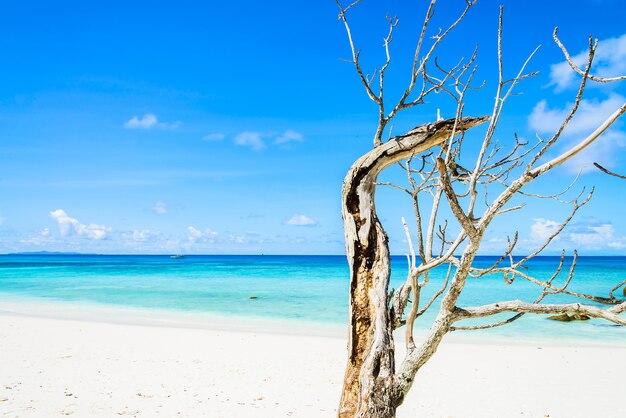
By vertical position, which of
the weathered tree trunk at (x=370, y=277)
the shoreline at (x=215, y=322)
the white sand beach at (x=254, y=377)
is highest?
the weathered tree trunk at (x=370, y=277)

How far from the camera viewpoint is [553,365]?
31.1 feet

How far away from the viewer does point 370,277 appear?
3088 mm

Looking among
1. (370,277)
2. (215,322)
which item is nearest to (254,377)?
(370,277)

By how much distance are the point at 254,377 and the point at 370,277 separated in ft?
18.0

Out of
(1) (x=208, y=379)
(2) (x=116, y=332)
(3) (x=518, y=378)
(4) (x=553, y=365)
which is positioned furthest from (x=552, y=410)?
(2) (x=116, y=332)

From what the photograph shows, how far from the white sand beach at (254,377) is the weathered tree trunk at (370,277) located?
3601 mm

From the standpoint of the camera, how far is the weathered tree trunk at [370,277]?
288 cm

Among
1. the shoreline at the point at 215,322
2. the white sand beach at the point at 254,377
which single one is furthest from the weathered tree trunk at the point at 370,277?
the shoreline at the point at 215,322

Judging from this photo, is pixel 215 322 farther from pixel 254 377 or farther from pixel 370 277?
pixel 370 277

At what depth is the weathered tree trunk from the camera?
2877 mm

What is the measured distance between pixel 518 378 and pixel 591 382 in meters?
1.13

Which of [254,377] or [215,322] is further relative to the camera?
[215,322]

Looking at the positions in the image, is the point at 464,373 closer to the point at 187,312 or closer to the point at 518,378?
the point at 518,378

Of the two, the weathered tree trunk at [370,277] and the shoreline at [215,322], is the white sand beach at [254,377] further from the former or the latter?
the weathered tree trunk at [370,277]
